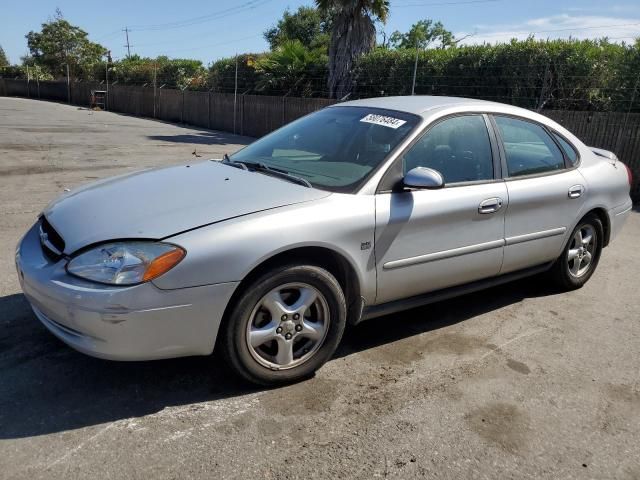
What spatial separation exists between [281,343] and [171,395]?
0.65 m

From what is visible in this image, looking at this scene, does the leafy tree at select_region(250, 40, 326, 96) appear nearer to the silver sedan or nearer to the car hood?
the silver sedan

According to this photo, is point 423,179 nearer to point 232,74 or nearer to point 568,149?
point 568,149

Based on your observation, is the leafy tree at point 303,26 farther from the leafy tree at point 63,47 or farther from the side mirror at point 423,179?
the side mirror at point 423,179

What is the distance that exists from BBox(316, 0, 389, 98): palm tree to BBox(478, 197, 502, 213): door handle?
15.7m

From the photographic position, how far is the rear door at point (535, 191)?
13.5ft

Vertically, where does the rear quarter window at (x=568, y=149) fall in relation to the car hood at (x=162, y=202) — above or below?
above

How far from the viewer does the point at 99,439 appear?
2613mm

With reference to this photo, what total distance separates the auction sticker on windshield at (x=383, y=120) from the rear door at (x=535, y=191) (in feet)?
2.83

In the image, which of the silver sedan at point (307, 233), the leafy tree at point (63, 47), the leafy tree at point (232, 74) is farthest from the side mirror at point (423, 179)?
the leafy tree at point (63, 47)

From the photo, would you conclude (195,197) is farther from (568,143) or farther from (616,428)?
(568,143)

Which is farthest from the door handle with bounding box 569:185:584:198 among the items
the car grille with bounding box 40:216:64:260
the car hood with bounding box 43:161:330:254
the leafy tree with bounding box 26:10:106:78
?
the leafy tree with bounding box 26:10:106:78

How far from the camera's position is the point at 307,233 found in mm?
3043

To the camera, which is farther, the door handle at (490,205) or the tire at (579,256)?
the tire at (579,256)

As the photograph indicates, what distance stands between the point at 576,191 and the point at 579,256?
67cm
